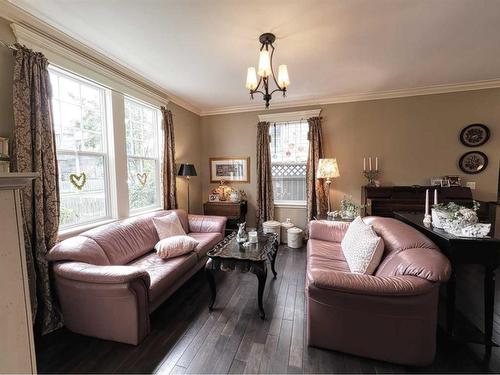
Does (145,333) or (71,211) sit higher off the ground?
(71,211)

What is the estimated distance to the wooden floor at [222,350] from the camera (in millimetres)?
1556

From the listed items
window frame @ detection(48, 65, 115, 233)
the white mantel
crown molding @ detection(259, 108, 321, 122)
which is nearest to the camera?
the white mantel

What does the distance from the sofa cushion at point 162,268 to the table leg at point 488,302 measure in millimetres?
2556

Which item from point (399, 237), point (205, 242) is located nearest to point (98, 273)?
point (205, 242)

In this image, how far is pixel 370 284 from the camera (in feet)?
4.90

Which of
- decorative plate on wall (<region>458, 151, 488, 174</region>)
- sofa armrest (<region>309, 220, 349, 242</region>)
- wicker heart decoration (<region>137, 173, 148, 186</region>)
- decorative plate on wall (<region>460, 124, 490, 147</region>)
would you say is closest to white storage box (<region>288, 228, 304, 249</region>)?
sofa armrest (<region>309, 220, 349, 242</region>)

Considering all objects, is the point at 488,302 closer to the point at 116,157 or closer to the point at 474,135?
the point at 474,135

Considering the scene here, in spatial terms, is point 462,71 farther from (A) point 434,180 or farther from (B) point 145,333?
(B) point 145,333

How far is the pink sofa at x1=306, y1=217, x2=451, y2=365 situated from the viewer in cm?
145

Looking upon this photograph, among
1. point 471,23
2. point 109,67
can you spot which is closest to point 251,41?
point 109,67

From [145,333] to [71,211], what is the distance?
1549 millimetres

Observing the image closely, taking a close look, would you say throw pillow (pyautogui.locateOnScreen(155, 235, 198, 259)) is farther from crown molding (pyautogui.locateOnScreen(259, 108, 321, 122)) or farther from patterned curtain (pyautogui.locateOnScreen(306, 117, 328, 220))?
crown molding (pyautogui.locateOnScreen(259, 108, 321, 122))

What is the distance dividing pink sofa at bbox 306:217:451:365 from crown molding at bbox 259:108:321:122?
2897 mm

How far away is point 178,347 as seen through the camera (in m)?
1.75
